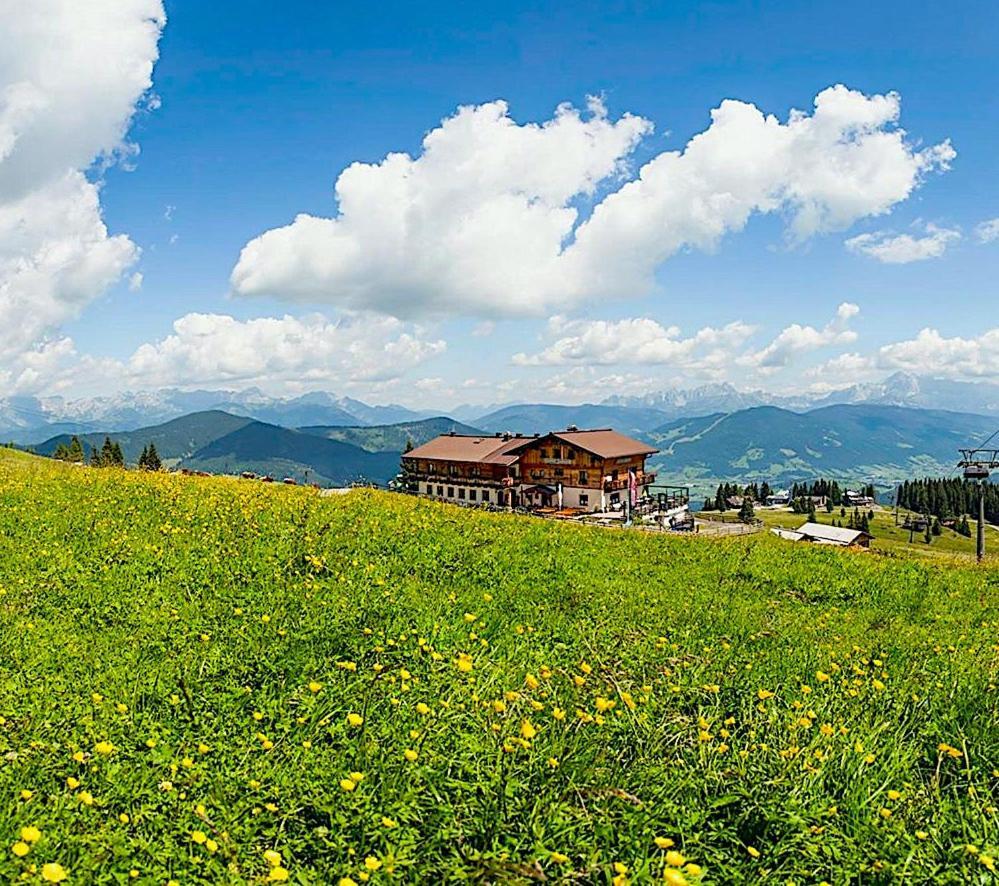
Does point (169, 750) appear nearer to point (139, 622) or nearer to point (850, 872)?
point (139, 622)

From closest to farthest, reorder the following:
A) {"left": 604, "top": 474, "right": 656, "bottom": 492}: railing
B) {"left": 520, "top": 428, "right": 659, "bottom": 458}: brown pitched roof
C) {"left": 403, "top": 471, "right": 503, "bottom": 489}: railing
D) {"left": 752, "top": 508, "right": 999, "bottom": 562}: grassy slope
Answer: {"left": 604, "top": 474, "right": 656, "bottom": 492}: railing < {"left": 520, "top": 428, "right": 659, "bottom": 458}: brown pitched roof < {"left": 403, "top": 471, "right": 503, "bottom": 489}: railing < {"left": 752, "top": 508, "right": 999, "bottom": 562}: grassy slope

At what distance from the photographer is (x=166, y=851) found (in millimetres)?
4137

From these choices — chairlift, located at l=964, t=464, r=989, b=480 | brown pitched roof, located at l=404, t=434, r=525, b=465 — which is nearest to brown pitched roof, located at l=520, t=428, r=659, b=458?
brown pitched roof, located at l=404, t=434, r=525, b=465

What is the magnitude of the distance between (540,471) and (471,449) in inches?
375

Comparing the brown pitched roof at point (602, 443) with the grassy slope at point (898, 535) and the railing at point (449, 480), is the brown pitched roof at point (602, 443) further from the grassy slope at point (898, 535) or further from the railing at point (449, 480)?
the grassy slope at point (898, 535)

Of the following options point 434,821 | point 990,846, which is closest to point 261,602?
point 434,821

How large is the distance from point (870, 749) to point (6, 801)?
6.09m

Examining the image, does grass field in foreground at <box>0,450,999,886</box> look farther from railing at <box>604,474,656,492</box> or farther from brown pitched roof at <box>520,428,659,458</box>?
brown pitched roof at <box>520,428,659,458</box>

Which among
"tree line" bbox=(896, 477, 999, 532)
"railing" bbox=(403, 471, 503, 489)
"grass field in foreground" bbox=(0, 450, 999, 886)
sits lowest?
"tree line" bbox=(896, 477, 999, 532)

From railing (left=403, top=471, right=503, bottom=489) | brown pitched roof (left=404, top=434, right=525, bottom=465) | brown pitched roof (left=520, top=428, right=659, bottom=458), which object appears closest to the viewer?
brown pitched roof (left=520, top=428, right=659, bottom=458)

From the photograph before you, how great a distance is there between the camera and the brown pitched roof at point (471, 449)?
72562 mm

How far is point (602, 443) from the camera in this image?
233 ft

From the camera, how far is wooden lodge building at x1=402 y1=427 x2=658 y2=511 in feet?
222

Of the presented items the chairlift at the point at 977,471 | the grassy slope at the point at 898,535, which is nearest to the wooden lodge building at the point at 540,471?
the chairlift at the point at 977,471
